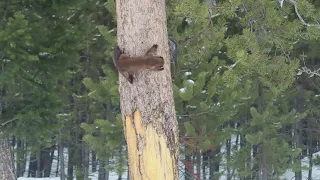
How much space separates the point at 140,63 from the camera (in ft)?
13.1

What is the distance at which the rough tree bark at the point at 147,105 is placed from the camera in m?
4.02

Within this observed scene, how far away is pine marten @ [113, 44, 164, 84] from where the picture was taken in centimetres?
401

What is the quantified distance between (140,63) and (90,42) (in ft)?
30.1

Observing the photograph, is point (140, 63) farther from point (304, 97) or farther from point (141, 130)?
point (304, 97)

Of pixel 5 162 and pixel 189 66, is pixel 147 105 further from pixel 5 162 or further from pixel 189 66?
pixel 189 66

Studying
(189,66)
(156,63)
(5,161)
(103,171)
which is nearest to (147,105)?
(156,63)

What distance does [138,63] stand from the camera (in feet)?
13.1

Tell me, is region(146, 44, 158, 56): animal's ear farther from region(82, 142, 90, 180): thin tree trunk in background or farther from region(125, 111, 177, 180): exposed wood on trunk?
region(82, 142, 90, 180): thin tree trunk in background

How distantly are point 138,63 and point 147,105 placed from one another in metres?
Result: 0.34

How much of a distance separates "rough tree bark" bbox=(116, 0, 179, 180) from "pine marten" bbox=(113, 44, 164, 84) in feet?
0.15

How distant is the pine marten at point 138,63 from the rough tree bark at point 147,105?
0.05 m

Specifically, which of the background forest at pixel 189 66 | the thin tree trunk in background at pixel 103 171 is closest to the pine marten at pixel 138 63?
the background forest at pixel 189 66

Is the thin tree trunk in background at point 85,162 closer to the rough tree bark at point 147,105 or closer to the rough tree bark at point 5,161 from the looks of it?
the rough tree bark at point 5,161

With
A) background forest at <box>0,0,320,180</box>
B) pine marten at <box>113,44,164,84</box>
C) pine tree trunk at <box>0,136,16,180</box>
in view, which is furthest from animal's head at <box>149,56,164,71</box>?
pine tree trunk at <box>0,136,16,180</box>
